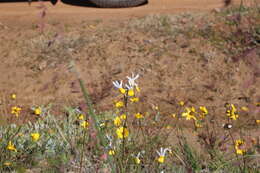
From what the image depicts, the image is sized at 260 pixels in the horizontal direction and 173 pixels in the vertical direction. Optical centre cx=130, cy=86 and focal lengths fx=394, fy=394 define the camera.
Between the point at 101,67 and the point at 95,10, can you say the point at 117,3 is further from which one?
the point at 101,67

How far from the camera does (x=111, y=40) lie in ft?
16.3

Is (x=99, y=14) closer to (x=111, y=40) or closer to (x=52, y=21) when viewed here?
(x=52, y=21)

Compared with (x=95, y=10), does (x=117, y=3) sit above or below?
above

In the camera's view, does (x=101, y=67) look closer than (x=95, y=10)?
Yes

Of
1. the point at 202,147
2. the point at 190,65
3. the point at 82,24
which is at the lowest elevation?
the point at 202,147

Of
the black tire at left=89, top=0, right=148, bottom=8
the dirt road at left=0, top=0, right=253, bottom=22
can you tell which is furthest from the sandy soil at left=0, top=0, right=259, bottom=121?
the black tire at left=89, top=0, right=148, bottom=8

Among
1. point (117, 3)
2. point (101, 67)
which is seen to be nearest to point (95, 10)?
point (117, 3)

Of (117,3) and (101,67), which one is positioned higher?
(117,3)

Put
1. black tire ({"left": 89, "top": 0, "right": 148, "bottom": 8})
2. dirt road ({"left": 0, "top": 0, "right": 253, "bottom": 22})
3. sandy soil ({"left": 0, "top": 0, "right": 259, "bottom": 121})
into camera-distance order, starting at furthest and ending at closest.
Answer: black tire ({"left": 89, "top": 0, "right": 148, "bottom": 8}) → dirt road ({"left": 0, "top": 0, "right": 253, "bottom": 22}) → sandy soil ({"left": 0, "top": 0, "right": 259, "bottom": 121})

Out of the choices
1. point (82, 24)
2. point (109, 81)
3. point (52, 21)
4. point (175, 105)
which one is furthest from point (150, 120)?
point (52, 21)

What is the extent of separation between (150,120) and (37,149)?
3.84 ft

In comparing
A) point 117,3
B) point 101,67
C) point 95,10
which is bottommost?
point 101,67

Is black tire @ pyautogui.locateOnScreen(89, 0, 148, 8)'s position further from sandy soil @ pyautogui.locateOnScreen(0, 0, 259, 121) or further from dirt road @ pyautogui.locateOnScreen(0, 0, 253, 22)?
sandy soil @ pyautogui.locateOnScreen(0, 0, 259, 121)

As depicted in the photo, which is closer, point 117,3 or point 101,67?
point 101,67
